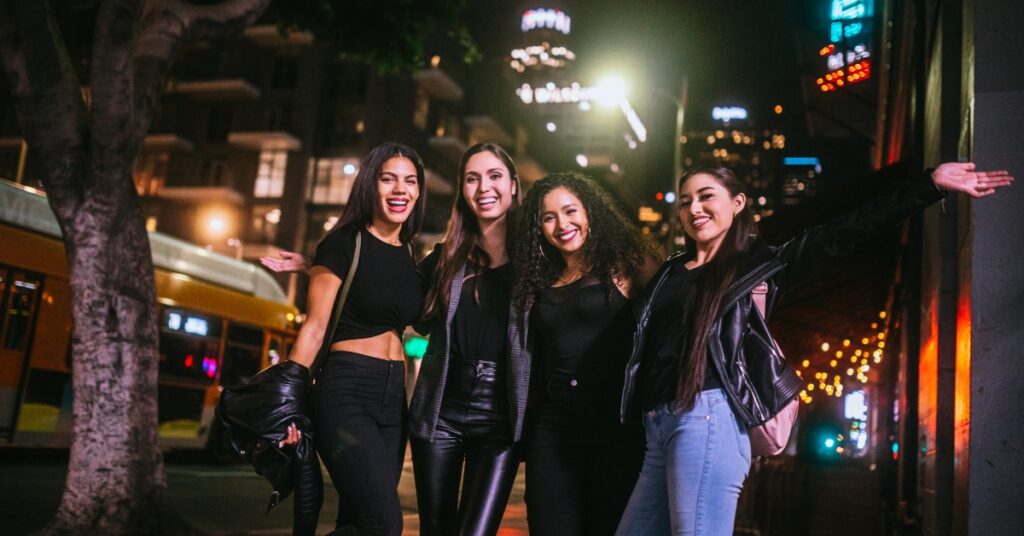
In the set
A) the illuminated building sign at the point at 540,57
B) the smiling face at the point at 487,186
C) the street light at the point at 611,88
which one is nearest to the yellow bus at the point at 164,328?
the street light at the point at 611,88

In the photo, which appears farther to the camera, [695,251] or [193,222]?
[193,222]

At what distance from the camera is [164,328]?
1439 centimetres

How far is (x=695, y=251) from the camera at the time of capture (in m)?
3.76

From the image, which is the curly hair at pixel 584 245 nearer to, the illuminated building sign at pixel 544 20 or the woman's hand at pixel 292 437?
the woman's hand at pixel 292 437

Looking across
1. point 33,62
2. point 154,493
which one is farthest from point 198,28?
point 154,493

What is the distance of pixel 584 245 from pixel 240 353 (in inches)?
540

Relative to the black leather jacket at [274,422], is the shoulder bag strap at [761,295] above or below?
above

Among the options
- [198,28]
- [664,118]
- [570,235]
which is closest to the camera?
[570,235]

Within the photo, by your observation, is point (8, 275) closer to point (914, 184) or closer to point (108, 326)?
point (108, 326)

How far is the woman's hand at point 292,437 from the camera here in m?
3.67

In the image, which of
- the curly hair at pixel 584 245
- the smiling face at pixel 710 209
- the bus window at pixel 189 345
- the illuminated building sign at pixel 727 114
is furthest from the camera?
the illuminated building sign at pixel 727 114

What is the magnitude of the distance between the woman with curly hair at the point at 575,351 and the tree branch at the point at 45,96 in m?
4.45

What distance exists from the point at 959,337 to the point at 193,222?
1727 inches

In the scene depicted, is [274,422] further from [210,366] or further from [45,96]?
[210,366]
